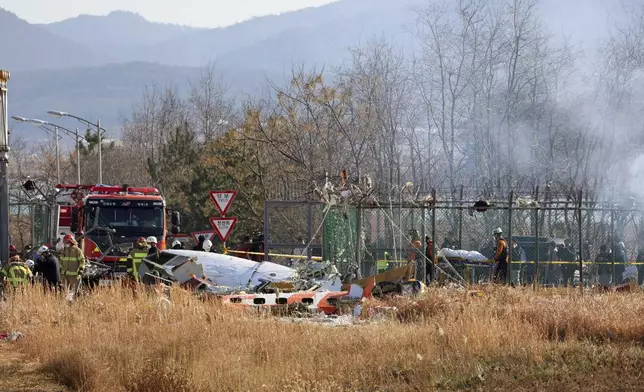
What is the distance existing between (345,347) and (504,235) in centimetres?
1429

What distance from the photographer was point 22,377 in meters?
11.2

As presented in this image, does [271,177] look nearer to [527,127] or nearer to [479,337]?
[527,127]

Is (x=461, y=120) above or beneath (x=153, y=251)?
above

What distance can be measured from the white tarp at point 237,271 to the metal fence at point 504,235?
1818mm

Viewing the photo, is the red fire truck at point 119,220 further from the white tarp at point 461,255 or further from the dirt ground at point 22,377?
the dirt ground at point 22,377

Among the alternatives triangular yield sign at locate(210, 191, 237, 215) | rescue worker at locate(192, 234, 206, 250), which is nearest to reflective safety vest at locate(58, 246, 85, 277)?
triangular yield sign at locate(210, 191, 237, 215)

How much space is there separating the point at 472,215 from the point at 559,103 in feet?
25.9

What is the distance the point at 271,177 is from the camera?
34.8 metres

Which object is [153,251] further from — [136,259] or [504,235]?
[504,235]

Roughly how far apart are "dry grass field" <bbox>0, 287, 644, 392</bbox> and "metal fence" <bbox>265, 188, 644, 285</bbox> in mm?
4638

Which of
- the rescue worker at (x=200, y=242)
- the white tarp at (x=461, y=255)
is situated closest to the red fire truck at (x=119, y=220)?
the rescue worker at (x=200, y=242)

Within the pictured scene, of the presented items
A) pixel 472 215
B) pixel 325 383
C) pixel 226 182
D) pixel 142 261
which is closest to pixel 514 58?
pixel 472 215

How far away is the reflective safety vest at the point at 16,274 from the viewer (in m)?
16.3

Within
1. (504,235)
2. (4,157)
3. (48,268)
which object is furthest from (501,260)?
(4,157)
